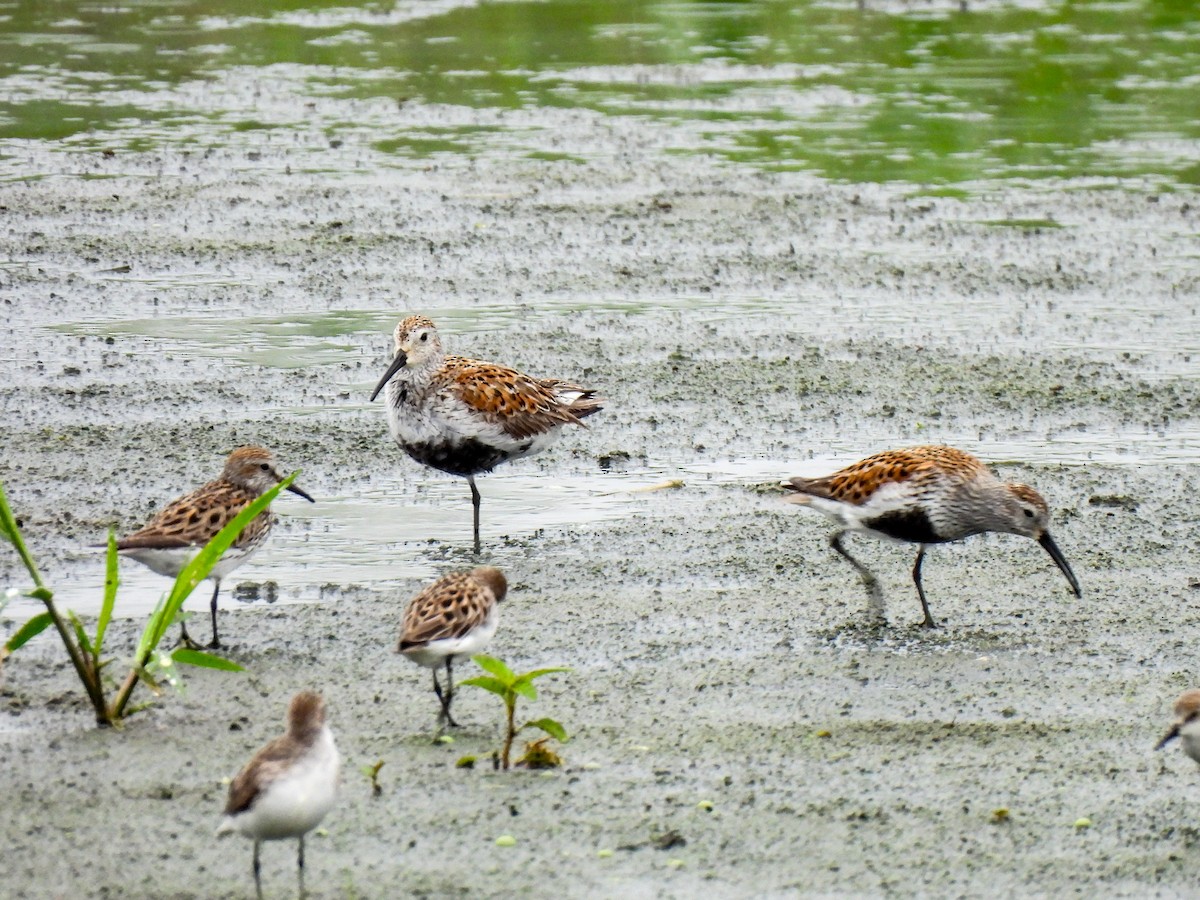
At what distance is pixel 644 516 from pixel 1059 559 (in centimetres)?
218

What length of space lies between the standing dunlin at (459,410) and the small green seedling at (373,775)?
10.1 feet

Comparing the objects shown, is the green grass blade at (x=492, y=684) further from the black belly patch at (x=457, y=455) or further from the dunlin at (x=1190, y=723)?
the black belly patch at (x=457, y=455)

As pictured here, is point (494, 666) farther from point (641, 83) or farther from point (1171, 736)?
point (641, 83)

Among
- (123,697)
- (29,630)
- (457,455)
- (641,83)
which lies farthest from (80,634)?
(641,83)

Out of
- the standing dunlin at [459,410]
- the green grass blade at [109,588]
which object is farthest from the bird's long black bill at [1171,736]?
the standing dunlin at [459,410]

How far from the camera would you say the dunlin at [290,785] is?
18.0 ft

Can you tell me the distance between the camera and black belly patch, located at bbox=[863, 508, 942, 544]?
869cm

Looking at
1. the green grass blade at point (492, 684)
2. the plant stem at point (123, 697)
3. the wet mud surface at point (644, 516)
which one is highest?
the green grass blade at point (492, 684)

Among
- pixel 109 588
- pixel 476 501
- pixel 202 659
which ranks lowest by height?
pixel 476 501

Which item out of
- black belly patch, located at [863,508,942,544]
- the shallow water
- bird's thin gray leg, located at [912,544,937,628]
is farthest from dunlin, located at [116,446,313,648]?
the shallow water

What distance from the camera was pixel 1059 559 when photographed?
28.6ft

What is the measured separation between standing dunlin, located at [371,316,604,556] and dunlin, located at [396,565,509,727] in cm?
231

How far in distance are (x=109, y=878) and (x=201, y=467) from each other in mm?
4473

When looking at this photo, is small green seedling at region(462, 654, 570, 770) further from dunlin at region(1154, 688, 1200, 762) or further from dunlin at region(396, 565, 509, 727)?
dunlin at region(1154, 688, 1200, 762)
